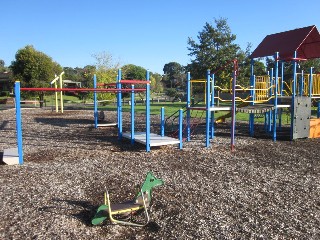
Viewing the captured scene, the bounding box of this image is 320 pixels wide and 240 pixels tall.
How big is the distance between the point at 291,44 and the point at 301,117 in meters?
3.35

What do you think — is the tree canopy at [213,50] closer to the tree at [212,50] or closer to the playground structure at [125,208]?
the tree at [212,50]

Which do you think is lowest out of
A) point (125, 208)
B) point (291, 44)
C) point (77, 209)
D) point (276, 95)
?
point (77, 209)

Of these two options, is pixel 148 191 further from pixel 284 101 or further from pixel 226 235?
pixel 284 101

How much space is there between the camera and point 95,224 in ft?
14.0

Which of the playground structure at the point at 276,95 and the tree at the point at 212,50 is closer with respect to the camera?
the playground structure at the point at 276,95

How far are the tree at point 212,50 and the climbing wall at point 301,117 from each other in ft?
81.9

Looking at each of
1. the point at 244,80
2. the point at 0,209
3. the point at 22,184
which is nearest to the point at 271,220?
the point at 0,209

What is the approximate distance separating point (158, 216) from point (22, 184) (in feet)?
9.90

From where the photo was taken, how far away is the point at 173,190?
576 cm

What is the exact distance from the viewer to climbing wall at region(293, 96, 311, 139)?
11906 millimetres

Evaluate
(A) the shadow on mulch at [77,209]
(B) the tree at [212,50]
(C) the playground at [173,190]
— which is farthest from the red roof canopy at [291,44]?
(B) the tree at [212,50]

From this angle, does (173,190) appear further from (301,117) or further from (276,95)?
(301,117)

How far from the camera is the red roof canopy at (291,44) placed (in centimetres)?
1300

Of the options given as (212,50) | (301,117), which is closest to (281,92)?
(301,117)
